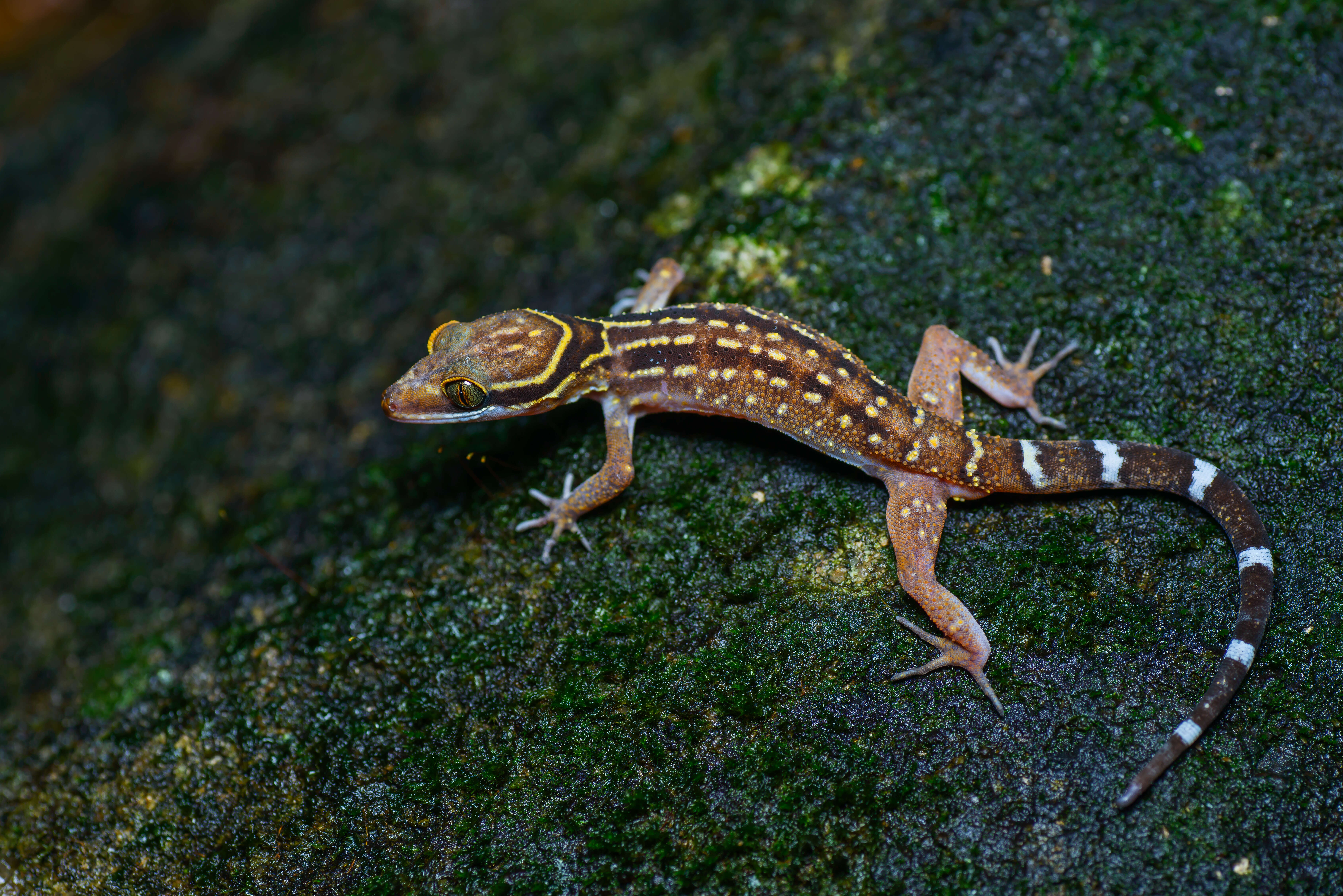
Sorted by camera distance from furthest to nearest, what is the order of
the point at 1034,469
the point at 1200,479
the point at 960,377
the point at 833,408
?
1. the point at 960,377
2. the point at 833,408
3. the point at 1034,469
4. the point at 1200,479

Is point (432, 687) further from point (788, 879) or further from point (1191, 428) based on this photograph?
point (1191, 428)

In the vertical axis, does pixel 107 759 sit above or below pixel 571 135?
below

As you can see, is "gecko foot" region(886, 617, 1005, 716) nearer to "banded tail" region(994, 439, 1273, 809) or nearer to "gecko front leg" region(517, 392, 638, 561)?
"banded tail" region(994, 439, 1273, 809)

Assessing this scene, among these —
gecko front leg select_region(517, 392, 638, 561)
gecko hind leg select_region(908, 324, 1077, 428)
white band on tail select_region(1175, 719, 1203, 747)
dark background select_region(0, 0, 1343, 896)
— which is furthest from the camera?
gecko front leg select_region(517, 392, 638, 561)

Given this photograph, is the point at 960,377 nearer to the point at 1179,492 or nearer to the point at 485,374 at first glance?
the point at 1179,492

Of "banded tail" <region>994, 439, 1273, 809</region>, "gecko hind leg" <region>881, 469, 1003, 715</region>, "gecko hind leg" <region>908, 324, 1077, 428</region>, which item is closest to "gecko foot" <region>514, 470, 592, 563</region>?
"gecko hind leg" <region>881, 469, 1003, 715</region>

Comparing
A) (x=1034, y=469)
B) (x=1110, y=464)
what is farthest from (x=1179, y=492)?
(x=1034, y=469)

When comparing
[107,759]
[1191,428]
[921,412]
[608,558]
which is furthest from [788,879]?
[107,759]
